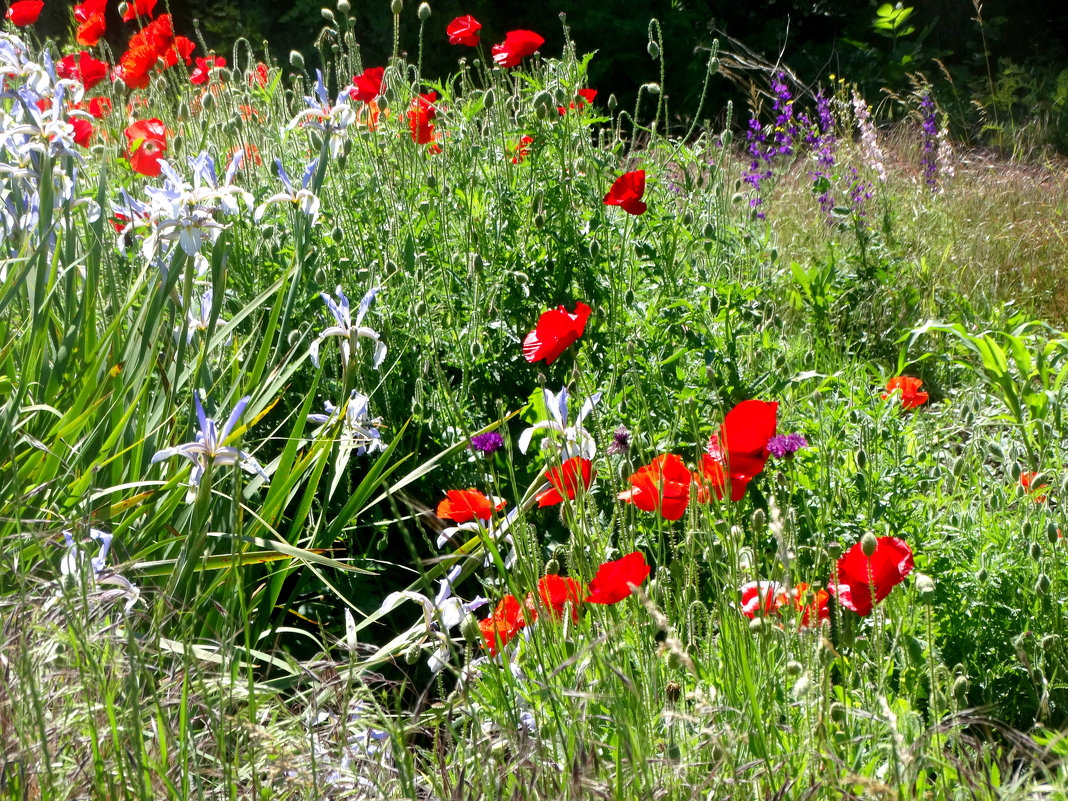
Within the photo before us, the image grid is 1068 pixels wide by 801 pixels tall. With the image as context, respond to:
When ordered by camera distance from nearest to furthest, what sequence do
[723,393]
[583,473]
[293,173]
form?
[583,473] → [723,393] → [293,173]

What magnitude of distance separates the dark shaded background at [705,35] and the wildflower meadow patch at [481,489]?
7.17 metres

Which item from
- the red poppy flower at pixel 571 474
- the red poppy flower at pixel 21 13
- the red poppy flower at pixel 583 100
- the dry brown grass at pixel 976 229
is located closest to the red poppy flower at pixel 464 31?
the red poppy flower at pixel 583 100

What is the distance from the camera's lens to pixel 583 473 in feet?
4.82

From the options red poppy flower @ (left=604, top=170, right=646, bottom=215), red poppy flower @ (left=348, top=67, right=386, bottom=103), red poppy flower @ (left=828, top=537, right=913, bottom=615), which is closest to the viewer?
red poppy flower @ (left=828, top=537, right=913, bottom=615)

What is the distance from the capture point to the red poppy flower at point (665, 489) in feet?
4.72

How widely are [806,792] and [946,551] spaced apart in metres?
0.89

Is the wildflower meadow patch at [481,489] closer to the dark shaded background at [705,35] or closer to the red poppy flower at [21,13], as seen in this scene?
the red poppy flower at [21,13]

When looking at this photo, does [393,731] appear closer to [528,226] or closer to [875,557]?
[875,557]

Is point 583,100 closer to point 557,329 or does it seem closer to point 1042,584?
point 557,329

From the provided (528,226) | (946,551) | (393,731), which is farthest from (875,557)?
(528,226)

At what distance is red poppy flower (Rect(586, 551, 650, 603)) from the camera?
1.23 metres

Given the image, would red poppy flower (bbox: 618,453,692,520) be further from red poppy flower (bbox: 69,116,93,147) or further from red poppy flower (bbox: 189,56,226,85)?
red poppy flower (bbox: 189,56,226,85)

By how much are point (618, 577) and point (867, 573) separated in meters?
0.34

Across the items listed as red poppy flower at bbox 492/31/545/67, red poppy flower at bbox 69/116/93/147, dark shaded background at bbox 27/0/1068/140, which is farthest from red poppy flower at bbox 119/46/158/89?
dark shaded background at bbox 27/0/1068/140
